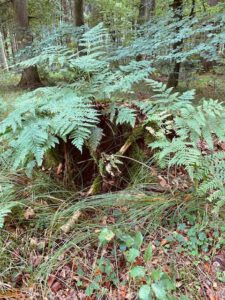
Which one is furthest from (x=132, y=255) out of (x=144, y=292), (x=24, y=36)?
(x=24, y=36)

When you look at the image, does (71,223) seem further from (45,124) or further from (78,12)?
(78,12)

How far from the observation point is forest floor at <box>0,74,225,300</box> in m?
1.67

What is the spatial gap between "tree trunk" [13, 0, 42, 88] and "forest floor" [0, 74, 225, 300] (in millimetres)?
5598

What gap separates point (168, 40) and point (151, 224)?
2871 mm

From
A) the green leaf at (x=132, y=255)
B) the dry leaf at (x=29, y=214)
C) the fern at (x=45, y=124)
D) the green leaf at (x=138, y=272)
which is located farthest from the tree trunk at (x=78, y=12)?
the green leaf at (x=138, y=272)

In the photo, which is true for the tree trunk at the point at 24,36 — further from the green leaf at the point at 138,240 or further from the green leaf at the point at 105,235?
the green leaf at the point at 138,240

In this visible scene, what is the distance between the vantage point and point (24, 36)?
7.00 meters

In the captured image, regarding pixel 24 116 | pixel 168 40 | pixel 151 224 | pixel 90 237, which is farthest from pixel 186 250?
pixel 168 40

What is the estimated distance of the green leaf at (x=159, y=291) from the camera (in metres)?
1.47

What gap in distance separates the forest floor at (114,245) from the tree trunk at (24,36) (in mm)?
5598

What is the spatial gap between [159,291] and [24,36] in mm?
6978

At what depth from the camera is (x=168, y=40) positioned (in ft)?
12.9

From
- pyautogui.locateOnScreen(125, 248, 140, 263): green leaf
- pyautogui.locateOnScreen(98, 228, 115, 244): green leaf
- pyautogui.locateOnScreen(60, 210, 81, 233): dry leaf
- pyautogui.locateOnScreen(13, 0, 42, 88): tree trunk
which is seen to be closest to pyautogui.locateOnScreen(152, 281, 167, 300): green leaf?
pyautogui.locateOnScreen(125, 248, 140, 263): green leaf

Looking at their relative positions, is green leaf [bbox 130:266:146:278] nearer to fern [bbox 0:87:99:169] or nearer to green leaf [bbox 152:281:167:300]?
green leaf [bbox 152:281:167:300]
